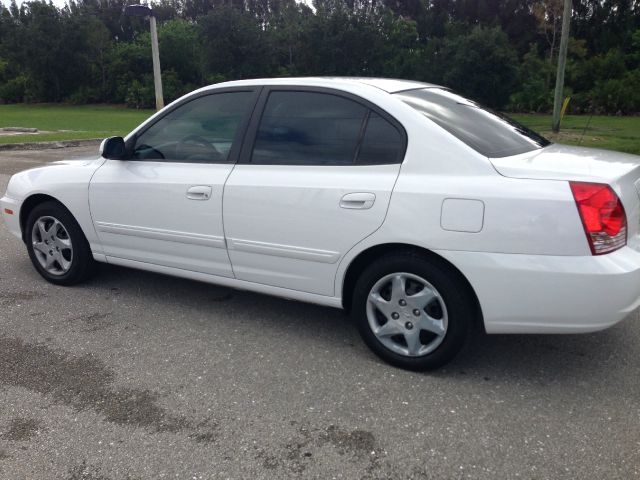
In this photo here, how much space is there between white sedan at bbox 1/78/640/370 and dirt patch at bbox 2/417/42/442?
1468 millimetres

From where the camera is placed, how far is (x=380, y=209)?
3188 millimetres

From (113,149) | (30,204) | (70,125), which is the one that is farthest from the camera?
(70,125)

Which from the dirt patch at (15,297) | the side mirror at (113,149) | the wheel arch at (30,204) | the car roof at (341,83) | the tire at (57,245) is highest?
the car roof at (341,83)

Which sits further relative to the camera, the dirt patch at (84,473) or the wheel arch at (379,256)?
the wheel arch at (379,256)

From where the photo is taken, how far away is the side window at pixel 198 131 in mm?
3896

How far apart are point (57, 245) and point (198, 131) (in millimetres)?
1634

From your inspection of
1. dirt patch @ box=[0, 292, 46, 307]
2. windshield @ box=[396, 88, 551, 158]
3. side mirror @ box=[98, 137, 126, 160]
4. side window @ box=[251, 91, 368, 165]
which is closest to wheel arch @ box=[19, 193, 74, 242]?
dirt patch @ box=[0, 292, 46, 307]

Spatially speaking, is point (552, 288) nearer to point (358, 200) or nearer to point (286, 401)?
point (358, 200)

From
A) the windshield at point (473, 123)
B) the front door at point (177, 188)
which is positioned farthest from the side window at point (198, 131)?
the windshield at point (473, 123)

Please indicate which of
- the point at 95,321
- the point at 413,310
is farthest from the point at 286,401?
the point at 95,321

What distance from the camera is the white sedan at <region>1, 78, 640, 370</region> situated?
2.85 metres

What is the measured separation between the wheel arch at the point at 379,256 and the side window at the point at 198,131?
115 cm

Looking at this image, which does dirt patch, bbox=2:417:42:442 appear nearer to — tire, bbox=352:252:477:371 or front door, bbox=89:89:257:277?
front door, bbox=89:89:257:277

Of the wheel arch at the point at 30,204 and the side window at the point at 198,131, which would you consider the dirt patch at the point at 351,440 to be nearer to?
the side window at the point at 198,131
